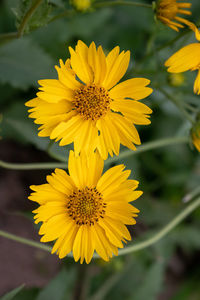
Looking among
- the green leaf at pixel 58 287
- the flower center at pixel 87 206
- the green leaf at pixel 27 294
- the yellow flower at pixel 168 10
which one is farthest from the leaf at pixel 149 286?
the yellow flower at pixel 168 10

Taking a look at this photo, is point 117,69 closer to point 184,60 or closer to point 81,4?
point 184,60

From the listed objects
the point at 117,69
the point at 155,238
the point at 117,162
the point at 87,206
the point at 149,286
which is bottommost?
the point at 149,286

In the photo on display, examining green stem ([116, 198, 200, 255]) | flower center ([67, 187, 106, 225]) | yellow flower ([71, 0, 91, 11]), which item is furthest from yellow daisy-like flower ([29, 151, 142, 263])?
yellow flower ([71, 0, 91, 11])

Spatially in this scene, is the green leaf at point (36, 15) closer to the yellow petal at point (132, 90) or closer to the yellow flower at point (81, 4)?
the yellow flower at point (81, 4)

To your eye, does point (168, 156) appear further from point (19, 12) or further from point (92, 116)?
point (19, 12)

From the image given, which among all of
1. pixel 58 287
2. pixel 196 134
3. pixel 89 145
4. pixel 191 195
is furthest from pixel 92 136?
pixel 58 287
